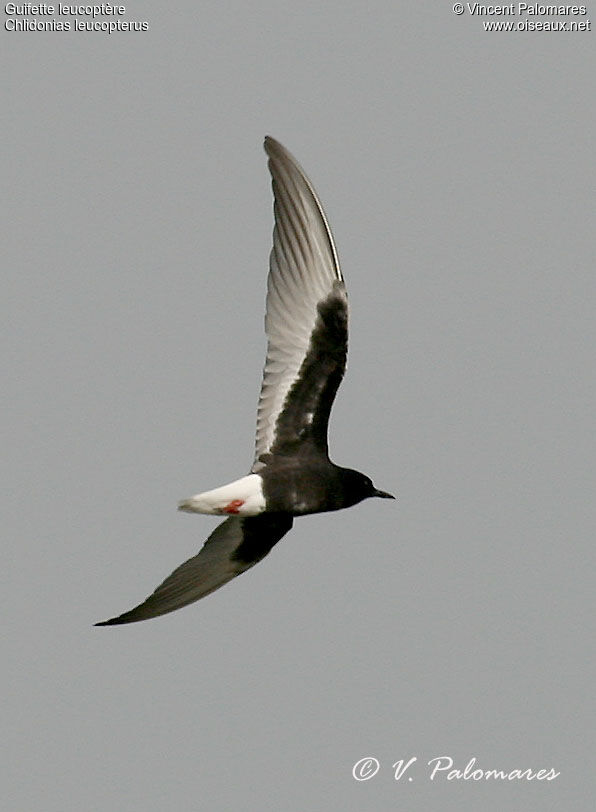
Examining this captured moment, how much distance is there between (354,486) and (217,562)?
4.55ft

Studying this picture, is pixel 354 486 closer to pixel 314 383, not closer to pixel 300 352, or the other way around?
pixel 314 383

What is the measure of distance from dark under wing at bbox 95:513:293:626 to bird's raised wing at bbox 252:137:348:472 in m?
0.90

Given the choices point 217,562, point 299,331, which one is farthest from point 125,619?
point 299,331

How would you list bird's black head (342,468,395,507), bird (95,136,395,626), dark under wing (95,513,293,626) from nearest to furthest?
bird (95,136,395,626)
bird's black head (342,468,395,507)
dark under wing (95,513,293,626)

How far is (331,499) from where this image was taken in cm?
1964

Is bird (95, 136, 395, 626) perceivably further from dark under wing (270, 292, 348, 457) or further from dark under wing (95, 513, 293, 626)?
dark under wing (95, 513, 293, 626)

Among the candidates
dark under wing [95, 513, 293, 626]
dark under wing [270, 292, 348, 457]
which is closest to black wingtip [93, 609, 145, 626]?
dark under wing [95, 513, 293, 626]

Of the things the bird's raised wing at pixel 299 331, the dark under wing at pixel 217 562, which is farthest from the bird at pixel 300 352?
the dark under wing at pixel 217 562

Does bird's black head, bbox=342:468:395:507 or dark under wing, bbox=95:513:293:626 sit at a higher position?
bird's black head, bbox=342:468:395:507

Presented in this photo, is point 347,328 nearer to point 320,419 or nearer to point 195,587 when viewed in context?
point 320,419

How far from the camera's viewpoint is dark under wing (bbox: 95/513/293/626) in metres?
20.2

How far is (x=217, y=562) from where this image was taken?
20.4 m

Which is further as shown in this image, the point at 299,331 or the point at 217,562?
the point at 217,562

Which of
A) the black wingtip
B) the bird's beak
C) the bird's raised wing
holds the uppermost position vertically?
the bird's raised wing
